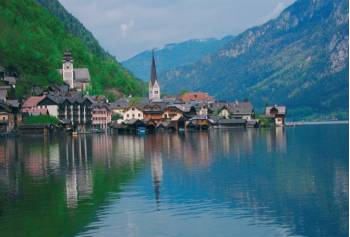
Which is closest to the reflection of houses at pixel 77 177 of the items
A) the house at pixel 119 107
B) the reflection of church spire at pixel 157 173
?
the reflection of church spire at pixel 157 173

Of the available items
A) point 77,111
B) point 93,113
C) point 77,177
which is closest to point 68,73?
point 93,113

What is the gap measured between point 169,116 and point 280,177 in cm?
10858

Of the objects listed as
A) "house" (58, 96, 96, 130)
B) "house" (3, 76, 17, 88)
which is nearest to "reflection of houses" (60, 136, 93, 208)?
"house" (58, 96, 96, 130)

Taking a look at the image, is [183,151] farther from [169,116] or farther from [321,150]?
[169,116]

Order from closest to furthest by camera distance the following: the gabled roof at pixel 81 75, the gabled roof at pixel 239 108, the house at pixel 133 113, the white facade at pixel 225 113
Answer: the house at pixel 133 113 → the white facade at pixel 225 113 → the gabled roof at pixel 239 108 → the gabled roof at pixel 81 75

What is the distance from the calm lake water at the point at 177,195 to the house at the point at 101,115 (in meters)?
91.1

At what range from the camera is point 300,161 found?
62875 mm

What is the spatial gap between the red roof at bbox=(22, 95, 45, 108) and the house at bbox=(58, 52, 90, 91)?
1422 inches

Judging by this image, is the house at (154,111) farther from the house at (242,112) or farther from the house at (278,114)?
the house at (278,114)

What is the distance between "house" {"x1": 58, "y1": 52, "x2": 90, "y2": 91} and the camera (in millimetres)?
184125

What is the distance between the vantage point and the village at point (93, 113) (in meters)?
132

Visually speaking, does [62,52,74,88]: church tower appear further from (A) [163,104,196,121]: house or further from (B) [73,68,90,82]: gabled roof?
(A) [163,104,196,121]: house

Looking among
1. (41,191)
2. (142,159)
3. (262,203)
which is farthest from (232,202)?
(142,159)

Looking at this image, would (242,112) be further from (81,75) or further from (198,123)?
(81,75)
